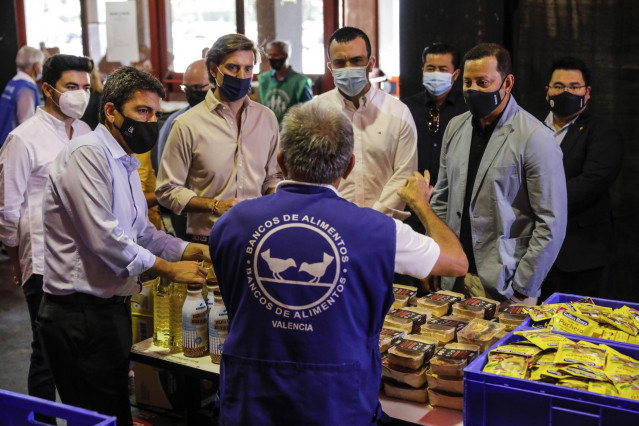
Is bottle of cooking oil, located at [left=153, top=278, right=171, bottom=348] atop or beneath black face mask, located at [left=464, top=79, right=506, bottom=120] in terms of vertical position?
beneath

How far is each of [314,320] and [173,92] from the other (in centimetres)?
818

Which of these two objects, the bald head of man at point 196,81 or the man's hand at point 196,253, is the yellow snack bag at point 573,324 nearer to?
the man's hand at point 196,253

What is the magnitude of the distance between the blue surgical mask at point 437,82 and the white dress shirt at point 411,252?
8.78 feet

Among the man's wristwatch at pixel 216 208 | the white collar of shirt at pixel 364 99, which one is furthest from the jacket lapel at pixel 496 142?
the man's wristwatch at pixel 216 208

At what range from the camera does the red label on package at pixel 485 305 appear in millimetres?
2752

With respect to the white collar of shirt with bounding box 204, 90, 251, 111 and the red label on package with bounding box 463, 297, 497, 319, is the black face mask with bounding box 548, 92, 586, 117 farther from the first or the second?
the white collar of shirt with bounding box 204, 90, 251, 111

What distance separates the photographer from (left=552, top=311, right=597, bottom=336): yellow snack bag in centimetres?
231

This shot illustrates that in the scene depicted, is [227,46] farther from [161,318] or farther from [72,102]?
[161,318]

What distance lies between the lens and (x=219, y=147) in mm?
3570

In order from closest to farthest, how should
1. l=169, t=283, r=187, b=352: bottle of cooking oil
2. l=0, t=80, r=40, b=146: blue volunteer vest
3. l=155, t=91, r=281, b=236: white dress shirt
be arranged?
l=169, t=283, r=187, b=352: bottle of cooking oil
l=155, t=91, r=281, b=236: white dress shirt
l=0, t=80, r=40, b=146: blue volunteer vest

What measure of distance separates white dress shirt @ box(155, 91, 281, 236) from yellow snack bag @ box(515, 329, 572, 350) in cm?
178

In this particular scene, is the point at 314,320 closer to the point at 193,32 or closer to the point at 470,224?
the point at 470,224

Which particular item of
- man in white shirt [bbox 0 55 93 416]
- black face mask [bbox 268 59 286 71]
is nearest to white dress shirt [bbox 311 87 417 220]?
man in white shirt [bbox 0 55 93 416]

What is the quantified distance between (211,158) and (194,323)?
1085mm
